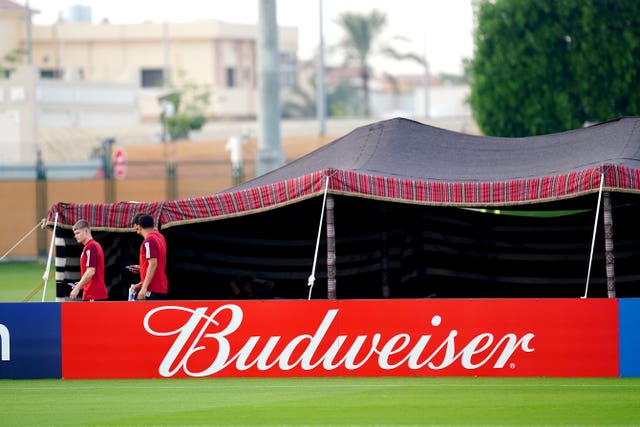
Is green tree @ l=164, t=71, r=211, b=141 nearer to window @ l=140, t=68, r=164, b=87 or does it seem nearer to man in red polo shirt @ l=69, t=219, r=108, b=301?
window @ l=140, t=68, r=164, b=87

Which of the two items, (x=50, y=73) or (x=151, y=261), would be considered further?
→ (x=50, y=73)

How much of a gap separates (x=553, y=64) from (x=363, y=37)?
126 feet

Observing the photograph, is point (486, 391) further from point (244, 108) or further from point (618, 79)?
point (244, 108)

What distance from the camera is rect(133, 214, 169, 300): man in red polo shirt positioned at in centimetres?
1581

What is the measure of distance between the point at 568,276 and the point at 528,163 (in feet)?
8.98

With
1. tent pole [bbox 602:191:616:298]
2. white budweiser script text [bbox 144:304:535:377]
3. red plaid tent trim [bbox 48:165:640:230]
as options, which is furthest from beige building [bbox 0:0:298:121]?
white budweiser script text [bbox 144:304:535:377]

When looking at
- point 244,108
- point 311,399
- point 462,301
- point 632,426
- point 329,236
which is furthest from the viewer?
point 244,108

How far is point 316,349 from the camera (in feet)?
48.7

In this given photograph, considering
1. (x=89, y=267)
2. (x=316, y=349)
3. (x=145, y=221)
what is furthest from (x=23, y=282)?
(x=316, y=349)

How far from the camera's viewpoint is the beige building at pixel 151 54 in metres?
80.9

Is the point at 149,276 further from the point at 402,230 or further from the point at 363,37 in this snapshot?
the point at 363,37

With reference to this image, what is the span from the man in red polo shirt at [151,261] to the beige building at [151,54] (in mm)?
62434

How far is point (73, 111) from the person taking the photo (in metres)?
66.0

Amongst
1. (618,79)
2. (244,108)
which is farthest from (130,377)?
(244,108)
